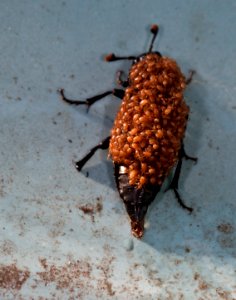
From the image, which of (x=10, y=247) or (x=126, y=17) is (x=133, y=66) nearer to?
(x=126, y=17)

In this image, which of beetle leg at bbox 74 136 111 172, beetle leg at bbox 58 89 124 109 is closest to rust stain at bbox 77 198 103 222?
beetle leg at bbox 74 136 111 172

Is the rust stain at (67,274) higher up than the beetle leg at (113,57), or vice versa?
the beetle leg at (113,57)

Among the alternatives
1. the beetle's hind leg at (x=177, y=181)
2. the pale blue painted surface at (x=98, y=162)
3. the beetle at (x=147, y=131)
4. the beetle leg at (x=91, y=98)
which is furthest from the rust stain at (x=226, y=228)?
the beetle leg at (x=91, y=98)

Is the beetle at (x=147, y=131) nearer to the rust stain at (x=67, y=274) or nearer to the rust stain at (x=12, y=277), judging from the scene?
the rust stain at (x=67, y=274)

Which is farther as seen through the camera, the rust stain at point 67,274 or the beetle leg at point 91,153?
the rust stain at point 67,274

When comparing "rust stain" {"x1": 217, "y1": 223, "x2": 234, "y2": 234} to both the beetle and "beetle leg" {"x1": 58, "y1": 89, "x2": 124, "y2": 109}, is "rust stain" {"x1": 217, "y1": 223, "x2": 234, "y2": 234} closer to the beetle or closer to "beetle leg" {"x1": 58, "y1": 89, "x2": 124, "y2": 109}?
the beetle

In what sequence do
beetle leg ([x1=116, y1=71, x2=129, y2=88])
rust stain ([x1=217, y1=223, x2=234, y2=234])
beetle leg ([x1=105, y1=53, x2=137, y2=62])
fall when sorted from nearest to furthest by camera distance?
1. beetle leg ([x1=116, y1=71, x2=129, y2=88])
2. beetle leg ([x1=105, y1=53, x2=137, y2=62])
3. rust stain ([x1=217, y1=223, x2=234, y2=234])
